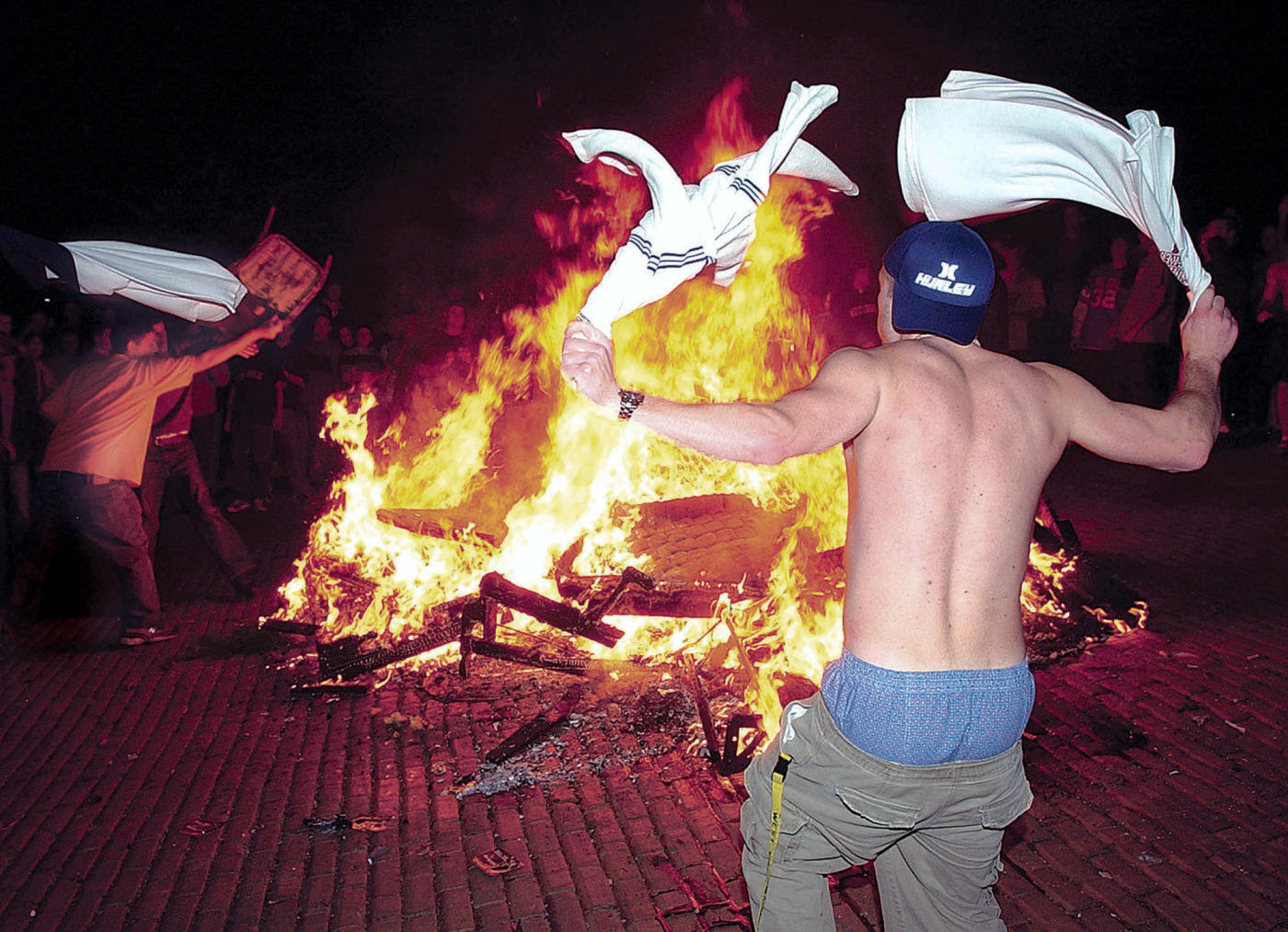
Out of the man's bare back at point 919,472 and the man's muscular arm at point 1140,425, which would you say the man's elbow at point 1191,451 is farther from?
the man's bare back at point 919,472

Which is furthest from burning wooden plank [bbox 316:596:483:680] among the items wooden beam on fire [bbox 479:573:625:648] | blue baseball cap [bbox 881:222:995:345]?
blue baseball cap [bbox 881:222:995:345]

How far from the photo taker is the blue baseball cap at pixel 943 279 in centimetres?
247

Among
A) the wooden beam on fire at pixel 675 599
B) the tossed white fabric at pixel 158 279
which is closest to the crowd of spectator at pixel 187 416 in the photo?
the tossed white fabric at pixel 158 279

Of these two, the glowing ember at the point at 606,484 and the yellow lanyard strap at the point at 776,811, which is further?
the glowing ember at the point at 606,484

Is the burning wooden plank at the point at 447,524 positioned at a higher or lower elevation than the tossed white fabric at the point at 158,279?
lower

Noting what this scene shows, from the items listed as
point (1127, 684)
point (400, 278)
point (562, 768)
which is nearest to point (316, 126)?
point (400, 278)

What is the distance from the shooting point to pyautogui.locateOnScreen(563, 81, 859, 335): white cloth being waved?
2.50 m

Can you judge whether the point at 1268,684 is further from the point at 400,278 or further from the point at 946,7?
the point at 400,278

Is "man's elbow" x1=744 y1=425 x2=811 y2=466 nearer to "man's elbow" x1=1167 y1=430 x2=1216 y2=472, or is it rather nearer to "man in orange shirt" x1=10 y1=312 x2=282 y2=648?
"man's elbow" x1=1167 y1=430 x2=1216 y2=472

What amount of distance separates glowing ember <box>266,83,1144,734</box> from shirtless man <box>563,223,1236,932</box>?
2.59 meters

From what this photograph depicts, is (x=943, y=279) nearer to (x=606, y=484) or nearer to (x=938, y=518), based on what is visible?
(x=938, y=518)

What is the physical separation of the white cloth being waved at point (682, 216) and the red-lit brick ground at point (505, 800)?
262 cm

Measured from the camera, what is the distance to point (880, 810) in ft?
7.86

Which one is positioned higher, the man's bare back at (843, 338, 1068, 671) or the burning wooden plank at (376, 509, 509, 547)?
the man's bare back at (843, 338, 1068, 671)
